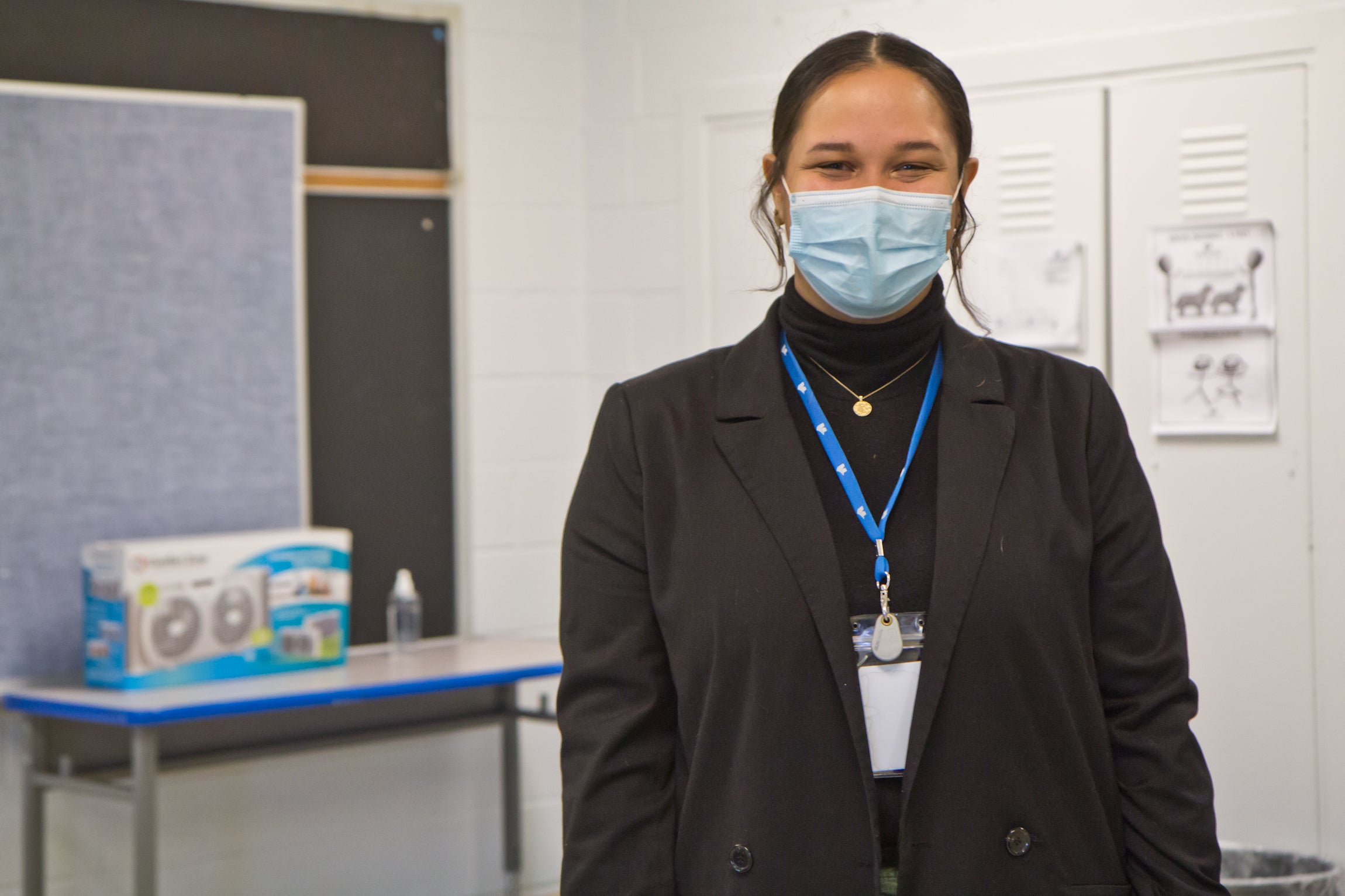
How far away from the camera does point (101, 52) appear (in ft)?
9.09

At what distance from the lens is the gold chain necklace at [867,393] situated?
130cm

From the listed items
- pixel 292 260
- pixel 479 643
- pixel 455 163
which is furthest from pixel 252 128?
pixel 479 643

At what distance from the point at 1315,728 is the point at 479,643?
179cm

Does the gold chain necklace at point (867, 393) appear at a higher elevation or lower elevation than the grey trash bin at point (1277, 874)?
higher

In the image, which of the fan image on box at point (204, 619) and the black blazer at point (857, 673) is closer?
the black blazer at point (857, 673)

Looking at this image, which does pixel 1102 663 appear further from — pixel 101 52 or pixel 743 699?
pixel 101 52

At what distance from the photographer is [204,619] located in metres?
2.66

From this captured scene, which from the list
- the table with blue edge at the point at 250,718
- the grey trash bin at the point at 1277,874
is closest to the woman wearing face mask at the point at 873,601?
the grey trash bin at the point at 1277,874

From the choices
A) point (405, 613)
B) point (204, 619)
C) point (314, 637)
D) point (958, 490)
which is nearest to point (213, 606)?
point (204, 619)

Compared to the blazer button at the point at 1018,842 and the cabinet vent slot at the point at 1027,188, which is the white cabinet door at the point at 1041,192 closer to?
the cabinet vent slot at the point at 1027,188

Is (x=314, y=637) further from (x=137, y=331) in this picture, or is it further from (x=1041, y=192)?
(x=1041, y=192)

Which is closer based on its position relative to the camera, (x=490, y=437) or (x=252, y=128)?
(x=252, y=128)

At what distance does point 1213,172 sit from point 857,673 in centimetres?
179

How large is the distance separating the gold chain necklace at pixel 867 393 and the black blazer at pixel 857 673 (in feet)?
0.13
